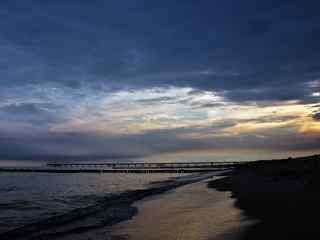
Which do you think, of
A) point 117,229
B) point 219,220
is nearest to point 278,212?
point 219,220

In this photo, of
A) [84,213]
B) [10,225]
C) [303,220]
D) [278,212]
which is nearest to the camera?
[303,220]

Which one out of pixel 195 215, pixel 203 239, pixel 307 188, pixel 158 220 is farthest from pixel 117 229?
pixel 307 188

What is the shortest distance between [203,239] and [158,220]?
540cm

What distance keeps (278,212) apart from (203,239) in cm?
493

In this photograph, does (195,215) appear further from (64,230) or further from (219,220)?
(64,230)

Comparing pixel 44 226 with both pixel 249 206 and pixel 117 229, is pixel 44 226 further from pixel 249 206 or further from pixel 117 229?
pixel 249 206

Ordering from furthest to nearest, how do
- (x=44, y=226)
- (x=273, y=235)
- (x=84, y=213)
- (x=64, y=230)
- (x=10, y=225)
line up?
(x=84, y=213)
(x=10, y=225)
(x=44, y=226)
(x=64, y=230)
(x=273, y=235)

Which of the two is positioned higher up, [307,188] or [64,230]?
[307,188]

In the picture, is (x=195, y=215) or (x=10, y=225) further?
(x=10, y=225)

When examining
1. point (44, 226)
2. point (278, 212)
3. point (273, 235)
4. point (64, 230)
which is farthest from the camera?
point (44, 226)

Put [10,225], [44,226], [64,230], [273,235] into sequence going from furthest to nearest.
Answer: [10,225] < [44,226] < [64,230] < [273,235]

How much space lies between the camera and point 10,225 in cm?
1894

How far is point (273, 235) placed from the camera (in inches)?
427

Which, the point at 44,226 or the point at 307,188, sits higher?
the point at 307,188
